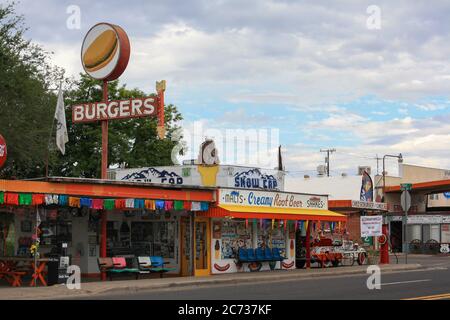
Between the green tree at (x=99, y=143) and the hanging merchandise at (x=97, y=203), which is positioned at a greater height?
the green tree at (x=99, y=143)

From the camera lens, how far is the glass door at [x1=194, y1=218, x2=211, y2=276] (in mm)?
29312

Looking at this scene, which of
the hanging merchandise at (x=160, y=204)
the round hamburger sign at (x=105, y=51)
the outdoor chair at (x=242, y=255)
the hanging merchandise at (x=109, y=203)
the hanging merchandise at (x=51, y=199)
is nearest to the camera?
the hanging merchandise at (x=51, y=199)

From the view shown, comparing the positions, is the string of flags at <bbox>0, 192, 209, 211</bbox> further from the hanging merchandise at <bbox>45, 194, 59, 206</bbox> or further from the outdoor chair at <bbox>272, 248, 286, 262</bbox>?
the outdoor chair at <bbox>272, 248, 286, 262</bbox>

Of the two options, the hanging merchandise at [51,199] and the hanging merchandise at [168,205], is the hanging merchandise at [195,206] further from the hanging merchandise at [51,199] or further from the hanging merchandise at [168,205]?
the hanging merchandise at [51,199]

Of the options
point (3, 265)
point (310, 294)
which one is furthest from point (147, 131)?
point (310, 294)

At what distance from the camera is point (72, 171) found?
52.0 metres

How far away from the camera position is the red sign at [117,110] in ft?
97.7

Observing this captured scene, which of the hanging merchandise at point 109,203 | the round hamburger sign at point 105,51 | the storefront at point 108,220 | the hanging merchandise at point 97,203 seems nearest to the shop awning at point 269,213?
the storefront at point 108,220

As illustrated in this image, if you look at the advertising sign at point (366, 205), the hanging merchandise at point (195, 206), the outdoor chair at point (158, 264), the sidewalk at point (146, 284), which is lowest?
the sidewalk at point (146, 284)

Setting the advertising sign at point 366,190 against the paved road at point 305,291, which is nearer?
the paved road at point 305,291

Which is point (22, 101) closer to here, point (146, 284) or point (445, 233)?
point (146, 284)

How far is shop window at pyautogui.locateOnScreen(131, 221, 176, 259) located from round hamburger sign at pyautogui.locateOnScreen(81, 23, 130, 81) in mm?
6194

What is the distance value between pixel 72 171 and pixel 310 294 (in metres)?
34.2
